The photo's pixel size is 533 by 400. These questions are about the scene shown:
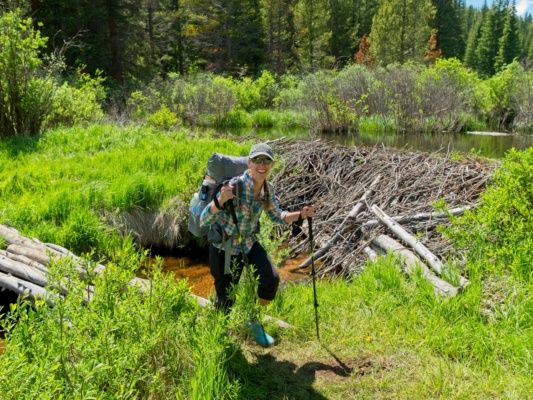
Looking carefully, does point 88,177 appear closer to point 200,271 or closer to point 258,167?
point 200,271

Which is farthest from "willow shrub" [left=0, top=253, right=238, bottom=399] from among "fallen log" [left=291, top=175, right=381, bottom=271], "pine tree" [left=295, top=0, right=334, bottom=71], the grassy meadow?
"pine tree" [left=295, top=0, right=334, bottom=71]

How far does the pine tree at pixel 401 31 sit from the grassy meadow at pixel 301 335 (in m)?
45.0

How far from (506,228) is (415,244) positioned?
3.68 feet

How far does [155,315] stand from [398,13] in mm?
51489

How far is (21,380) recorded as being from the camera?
2002 millimetres

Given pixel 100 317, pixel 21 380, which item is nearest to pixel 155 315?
pixel 100 317

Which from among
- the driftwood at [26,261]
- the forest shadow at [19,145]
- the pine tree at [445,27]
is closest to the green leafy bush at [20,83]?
the forest shadow at [19,145]

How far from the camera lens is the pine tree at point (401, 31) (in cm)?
4544

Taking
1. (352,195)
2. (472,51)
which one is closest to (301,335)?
(352,195)

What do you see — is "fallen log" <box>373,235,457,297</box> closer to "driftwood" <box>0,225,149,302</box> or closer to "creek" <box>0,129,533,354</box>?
"creek" <box>0,129,533,354</box>

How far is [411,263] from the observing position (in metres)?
5.03

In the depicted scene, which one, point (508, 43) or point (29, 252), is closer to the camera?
point (29, 252)

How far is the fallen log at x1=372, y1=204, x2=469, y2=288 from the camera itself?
4.70 meters

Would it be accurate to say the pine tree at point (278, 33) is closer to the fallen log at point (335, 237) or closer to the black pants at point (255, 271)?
the fallen log at point (335, 237)
